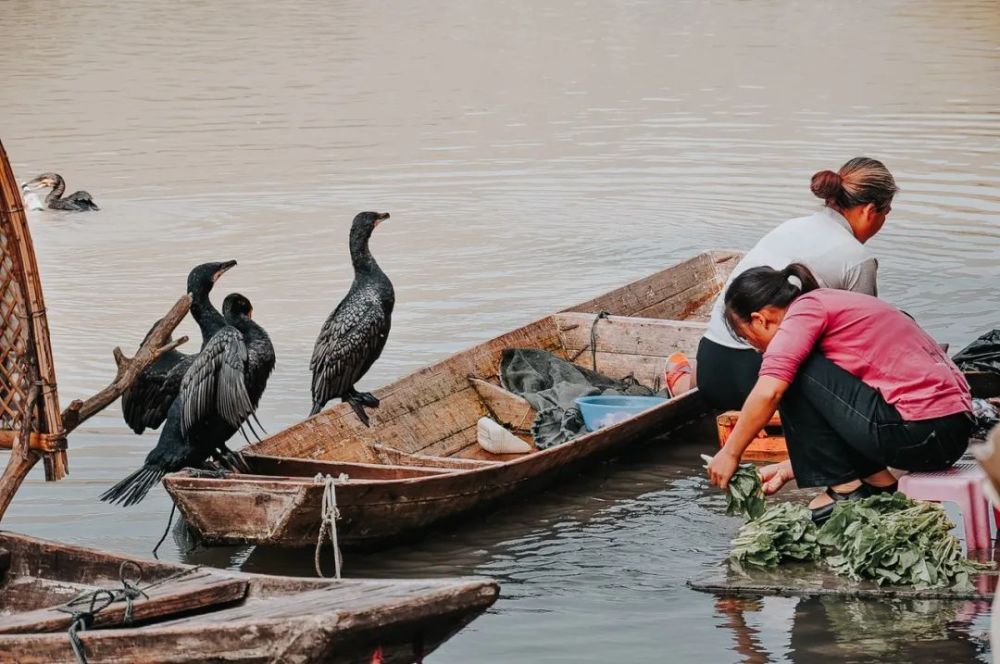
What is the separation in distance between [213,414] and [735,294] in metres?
2.12

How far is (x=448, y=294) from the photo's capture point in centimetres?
1112

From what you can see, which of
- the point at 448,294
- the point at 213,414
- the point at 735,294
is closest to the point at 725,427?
the point at 735,294

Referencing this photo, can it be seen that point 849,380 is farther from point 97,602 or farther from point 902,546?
point 97,602

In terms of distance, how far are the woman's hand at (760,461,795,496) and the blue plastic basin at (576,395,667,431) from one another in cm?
143

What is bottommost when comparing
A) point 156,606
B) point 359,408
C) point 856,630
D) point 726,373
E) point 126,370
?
point 856,630

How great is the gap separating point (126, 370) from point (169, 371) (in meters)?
1.30

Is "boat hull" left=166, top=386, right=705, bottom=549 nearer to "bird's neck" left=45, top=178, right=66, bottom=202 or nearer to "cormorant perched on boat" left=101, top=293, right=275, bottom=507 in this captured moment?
→ "cormorant perched on boat" left=101, top=293, right=275, bottom=507

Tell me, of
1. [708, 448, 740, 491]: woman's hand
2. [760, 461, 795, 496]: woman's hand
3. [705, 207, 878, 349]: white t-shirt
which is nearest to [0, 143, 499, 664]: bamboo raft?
[708, 448, 740, 491]: woman's hand

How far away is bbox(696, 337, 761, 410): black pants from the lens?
20.0ft

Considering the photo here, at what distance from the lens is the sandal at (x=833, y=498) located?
5395 millimetres

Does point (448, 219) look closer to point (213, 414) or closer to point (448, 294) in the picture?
point (448, 294)

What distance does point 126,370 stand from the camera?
17.5ft

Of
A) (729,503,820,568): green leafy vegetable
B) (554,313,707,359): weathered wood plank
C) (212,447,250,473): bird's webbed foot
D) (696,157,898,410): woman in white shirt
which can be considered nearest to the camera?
(729,503,820,568): green leafy vegetable

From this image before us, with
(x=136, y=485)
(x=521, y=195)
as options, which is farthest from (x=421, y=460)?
(x=521, y=195)
